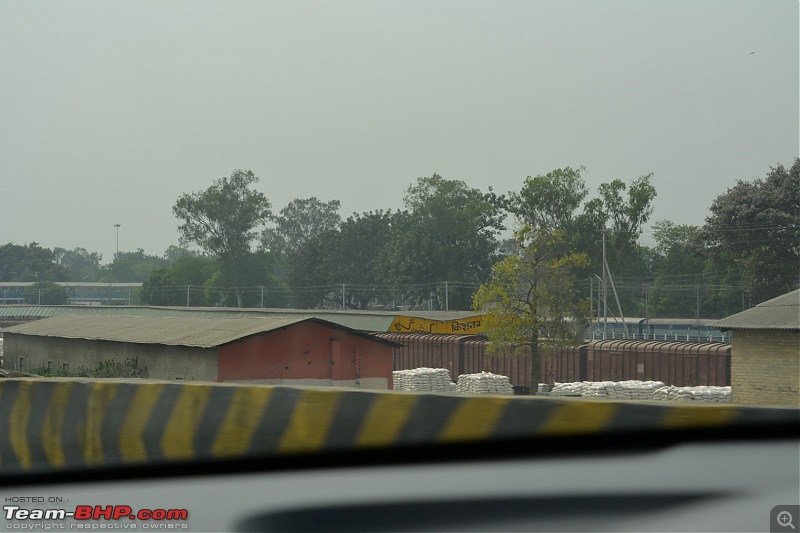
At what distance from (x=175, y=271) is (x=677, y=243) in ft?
176

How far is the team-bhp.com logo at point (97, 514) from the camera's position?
10.8ft


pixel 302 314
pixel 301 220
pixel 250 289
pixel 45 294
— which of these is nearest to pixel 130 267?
pixel 301 220

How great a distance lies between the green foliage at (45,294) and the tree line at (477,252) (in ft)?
37.2

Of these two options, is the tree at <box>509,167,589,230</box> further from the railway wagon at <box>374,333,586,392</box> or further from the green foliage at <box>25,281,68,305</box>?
the green foliage at <box>25,281,68,305</box>

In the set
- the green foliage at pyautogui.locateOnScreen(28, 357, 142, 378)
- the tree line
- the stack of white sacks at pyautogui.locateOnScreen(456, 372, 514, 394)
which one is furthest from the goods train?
the green foliage at pyautogui.locateOnScreen(28, 357, 142, 378)

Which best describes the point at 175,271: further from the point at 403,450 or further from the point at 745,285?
the point at 403,450

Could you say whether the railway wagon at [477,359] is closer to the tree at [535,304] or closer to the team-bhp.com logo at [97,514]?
the tree at [535,304]

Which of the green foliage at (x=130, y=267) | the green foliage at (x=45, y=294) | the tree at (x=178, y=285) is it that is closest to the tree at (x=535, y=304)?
the tree at (x=178, y=285)

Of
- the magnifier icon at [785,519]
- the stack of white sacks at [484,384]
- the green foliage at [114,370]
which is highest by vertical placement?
the magnifier icon at [785,519]

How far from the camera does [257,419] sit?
3.67m

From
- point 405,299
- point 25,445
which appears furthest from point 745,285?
point 25,445

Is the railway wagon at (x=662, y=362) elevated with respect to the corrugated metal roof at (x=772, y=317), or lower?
lower

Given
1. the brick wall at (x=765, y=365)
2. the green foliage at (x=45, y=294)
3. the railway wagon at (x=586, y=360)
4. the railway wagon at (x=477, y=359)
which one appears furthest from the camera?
the green foliage at (x=45, y=294)

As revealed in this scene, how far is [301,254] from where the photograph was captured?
95750 mm
